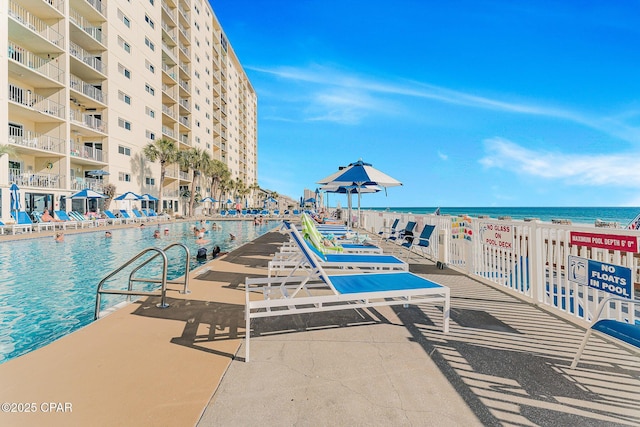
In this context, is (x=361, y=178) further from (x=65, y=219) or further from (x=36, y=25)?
(x=36, y=25)

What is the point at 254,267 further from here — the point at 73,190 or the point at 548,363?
the point at 73,190

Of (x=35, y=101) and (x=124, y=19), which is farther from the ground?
(x=124, y=19)

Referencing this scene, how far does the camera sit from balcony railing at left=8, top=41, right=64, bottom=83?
18516 millimetres

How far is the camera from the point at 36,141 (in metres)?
19.2

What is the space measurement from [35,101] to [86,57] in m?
5.96

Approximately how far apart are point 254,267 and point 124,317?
3.14m

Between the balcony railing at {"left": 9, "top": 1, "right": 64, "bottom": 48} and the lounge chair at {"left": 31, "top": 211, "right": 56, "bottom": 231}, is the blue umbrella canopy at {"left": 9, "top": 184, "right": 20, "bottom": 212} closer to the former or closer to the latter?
the lounge chair at {"left": 31, "top": 211, "right": 56, "bottom": 231}

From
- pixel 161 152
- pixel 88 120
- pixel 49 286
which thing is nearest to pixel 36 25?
pixel 88 120

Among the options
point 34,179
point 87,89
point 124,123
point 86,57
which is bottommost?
point 34,179

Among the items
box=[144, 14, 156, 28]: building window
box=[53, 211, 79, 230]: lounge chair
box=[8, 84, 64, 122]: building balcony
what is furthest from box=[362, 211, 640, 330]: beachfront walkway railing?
box=[144, 14, 156, 28]: building window

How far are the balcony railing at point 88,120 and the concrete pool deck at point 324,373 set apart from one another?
2632cm

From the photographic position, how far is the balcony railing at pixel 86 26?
23.2 m

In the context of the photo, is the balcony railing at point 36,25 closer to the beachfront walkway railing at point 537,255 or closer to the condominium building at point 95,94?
the condominium building at point 95,94

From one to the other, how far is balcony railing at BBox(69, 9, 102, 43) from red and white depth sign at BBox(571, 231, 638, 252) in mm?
32107
